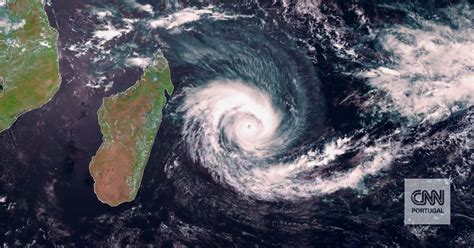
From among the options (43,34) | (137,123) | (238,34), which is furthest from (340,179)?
(43,34)

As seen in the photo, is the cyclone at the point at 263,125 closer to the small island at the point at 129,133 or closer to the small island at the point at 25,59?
the small island at the point at 129,133

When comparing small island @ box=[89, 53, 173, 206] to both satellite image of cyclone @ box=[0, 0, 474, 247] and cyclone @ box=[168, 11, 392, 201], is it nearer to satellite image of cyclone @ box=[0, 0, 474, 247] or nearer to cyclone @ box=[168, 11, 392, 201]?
satellite image of cyclone @ box=[0, 0, 474, 247]

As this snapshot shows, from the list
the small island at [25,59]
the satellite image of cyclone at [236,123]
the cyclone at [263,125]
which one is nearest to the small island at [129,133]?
the satellite image of cyclone at [236,123]

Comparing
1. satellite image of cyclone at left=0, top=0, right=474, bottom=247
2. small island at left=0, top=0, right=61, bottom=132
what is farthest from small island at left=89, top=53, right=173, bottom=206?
small island at left=0, top=0, right=61, bottom=132

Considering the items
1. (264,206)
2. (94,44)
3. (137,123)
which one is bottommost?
(264,206)

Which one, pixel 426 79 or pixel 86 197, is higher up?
pixel 426 79

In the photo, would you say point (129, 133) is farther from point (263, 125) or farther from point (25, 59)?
point (263, 125)

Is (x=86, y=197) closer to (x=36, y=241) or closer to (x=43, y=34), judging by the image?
(x=36, y=241)
